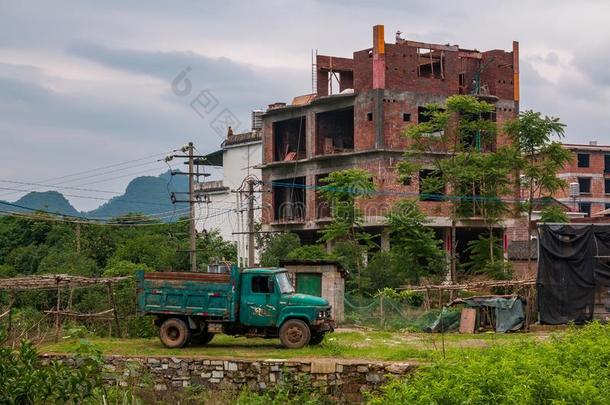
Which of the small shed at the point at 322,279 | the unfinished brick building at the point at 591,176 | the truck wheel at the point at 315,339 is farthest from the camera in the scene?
the unfinished brick building at the point at 591,176

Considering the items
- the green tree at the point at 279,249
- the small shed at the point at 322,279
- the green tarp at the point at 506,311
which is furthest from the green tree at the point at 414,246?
the green tarp at the point at 506,311

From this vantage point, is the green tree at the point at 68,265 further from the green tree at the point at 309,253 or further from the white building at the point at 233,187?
the white building at the point at 233,187

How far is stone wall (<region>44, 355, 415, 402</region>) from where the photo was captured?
20547 mm

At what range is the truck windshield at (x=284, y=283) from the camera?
23.9m

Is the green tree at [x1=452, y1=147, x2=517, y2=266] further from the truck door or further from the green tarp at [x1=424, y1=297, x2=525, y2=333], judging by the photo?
the truck door

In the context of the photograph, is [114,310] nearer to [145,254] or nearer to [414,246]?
[414,246]

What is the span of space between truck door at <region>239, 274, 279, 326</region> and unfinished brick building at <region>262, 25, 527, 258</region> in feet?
73.9

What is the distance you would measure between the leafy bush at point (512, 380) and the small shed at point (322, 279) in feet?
52.0

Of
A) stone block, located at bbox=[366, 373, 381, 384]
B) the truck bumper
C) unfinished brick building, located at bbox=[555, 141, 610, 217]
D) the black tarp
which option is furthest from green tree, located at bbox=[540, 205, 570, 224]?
unfinished brick building, located at bbox=[555, 141, 610, 217]

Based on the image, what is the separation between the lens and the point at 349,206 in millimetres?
41281

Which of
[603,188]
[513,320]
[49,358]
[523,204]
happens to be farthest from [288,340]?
[603,188]

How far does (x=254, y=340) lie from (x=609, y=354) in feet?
41.1

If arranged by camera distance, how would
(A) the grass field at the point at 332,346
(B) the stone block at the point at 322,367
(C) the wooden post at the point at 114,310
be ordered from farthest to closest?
(C) the wooden post at the point at 114,310
(A) the grass field at the point at 332,346
(B) the stone block at the point at 322,367

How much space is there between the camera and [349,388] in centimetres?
2056
